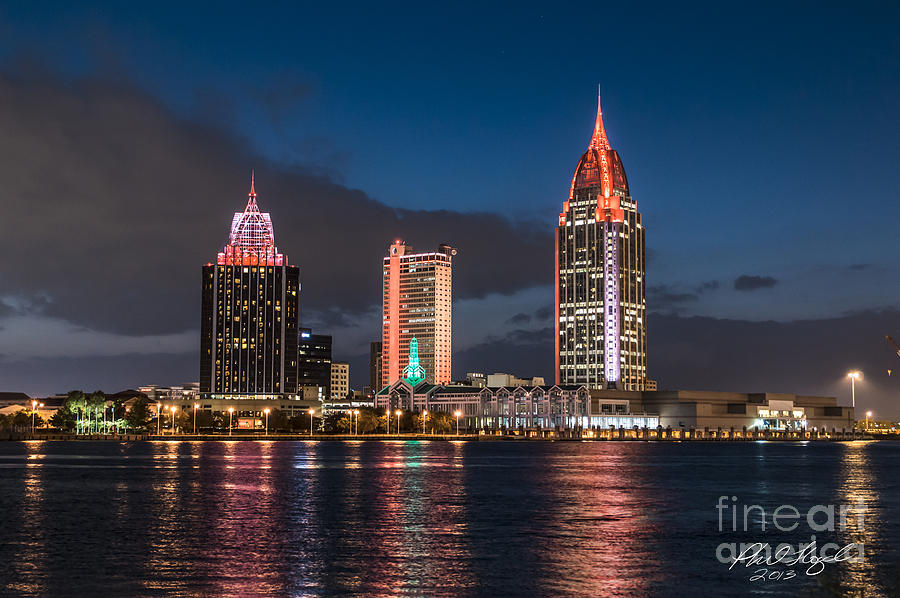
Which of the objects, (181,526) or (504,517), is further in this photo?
(504,517)

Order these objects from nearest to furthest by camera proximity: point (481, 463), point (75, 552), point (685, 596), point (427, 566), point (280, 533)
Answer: point (685, 596), point (427, 566), point (75, 552), point (280, 533), point (481, 463)

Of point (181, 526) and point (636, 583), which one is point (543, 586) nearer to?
point (636, 583)

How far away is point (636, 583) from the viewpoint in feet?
131

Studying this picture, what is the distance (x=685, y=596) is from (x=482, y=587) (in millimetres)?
7322

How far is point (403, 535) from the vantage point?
5475 cm

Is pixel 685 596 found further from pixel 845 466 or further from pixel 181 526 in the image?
pixel 845 466

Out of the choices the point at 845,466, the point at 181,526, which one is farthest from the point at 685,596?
the point at 845,466

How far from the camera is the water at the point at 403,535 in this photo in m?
39.7

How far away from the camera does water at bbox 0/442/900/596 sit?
39.7 metres

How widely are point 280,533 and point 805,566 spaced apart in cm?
2660

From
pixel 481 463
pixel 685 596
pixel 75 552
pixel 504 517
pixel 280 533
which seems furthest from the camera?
pixel 481 463
